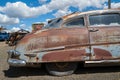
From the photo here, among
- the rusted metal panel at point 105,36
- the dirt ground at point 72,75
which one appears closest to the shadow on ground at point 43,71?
the dirt ground at point 72,75

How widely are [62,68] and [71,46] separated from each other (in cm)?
73

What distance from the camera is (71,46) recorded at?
6703mm

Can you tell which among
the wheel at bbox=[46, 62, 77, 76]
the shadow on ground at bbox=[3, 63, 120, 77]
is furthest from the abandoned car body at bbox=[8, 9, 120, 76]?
the shadow on ground at bbox=[3, 63, 120, 77]

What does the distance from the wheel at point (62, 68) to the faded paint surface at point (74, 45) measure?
29 centimetres

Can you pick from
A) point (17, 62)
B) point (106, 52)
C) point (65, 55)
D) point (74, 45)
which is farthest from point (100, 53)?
point (17, 62)

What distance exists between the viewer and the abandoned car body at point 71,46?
6699 millimetres

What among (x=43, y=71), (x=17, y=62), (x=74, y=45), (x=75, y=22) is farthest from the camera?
(x=43, y=71)

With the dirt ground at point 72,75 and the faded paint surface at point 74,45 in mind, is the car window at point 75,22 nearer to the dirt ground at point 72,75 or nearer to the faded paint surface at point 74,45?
the faded paint surface at point 74,45

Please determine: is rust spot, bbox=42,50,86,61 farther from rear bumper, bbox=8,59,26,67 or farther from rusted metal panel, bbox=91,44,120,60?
rear bumper, bbox=8,59,26,67

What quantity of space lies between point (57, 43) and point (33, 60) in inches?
32.1

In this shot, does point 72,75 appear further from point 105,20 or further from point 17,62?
point 105,20

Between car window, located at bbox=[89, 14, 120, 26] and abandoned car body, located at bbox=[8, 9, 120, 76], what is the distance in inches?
1.1

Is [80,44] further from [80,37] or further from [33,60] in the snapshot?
[33,60]

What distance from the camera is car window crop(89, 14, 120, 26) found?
6.93m
